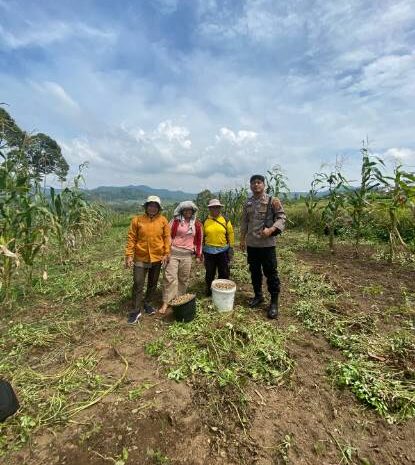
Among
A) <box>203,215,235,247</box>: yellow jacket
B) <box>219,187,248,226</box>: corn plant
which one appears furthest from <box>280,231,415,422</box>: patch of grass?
<box>219,187,248,226</box>: corn plant

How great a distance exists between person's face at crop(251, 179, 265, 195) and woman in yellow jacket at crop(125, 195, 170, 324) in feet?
4.13

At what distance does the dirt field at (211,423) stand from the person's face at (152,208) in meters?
1.54

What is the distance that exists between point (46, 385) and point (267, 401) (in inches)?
79.2

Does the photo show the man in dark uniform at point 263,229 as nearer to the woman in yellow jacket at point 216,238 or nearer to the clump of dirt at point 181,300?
the woman in yellow jacket at point 216,238

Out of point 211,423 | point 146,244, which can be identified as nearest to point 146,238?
point 146,244

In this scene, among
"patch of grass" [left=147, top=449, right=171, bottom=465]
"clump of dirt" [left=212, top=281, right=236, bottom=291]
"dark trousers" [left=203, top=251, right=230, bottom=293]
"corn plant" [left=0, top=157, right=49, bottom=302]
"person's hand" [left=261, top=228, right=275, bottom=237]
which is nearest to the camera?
"patch of grass" [left=147, top=449, right=171, bottom=465]

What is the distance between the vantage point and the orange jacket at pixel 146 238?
13.9 ft

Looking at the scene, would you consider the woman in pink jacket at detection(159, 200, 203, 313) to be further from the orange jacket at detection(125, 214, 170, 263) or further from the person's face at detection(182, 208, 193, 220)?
the orange jacket at detection(125, 214, 170, 263)

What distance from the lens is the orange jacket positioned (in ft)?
13.9

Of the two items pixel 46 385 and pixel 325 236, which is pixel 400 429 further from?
pixel 325 236

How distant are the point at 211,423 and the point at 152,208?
258 cm

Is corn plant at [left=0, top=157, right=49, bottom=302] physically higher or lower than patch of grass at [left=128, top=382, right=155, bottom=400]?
higher

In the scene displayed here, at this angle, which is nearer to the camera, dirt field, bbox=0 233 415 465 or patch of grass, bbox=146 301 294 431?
dirt field, bbox=0 233 415 465

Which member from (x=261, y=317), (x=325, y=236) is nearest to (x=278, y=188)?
(x=325, y=236)
